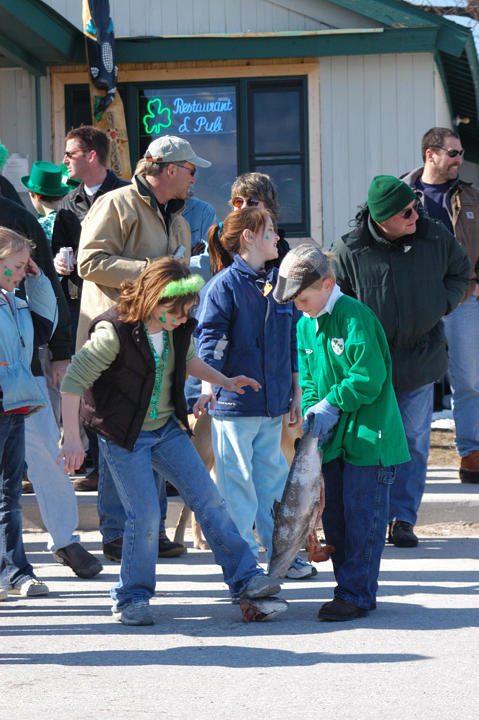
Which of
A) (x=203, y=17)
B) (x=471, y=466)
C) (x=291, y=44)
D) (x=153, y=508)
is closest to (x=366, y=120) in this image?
(x=291, y=44)

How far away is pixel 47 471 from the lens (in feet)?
20.5

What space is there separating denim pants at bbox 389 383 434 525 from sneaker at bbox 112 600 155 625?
2147 millimetres

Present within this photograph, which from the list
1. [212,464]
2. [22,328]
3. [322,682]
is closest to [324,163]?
[212,464]

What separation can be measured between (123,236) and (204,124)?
557cm

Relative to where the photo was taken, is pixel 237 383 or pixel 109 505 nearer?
pixel 237 383

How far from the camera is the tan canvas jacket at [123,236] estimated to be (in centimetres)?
648

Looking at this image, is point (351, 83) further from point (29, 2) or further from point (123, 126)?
point (29, 2)

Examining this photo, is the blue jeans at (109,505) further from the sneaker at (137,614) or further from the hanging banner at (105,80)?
the hanging banner at (105,80)

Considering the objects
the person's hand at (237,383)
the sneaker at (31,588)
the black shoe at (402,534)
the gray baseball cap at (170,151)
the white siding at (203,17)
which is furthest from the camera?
the white siding at (203,17)

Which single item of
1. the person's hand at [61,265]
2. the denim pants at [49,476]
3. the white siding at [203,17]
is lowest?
the denim pants at [49,476]

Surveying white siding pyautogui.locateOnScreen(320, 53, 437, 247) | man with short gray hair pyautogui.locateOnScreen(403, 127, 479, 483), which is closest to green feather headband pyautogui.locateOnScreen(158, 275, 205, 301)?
man with short gray hair pyautogui.locateOnScreen(403, 127, 479, 483)

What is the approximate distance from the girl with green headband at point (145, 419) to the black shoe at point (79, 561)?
901mm

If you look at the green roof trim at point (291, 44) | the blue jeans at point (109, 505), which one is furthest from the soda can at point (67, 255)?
the green roof trim at point (291, 44)

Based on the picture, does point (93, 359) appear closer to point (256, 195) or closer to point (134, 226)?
point (134, 226)
